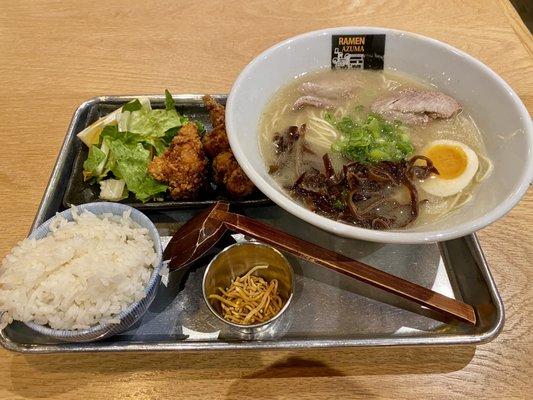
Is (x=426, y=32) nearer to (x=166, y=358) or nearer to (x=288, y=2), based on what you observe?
(x=288, y=2)

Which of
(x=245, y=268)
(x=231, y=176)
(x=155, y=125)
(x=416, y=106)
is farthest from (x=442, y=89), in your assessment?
(x=155, y=125)

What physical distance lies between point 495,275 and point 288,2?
2.25m

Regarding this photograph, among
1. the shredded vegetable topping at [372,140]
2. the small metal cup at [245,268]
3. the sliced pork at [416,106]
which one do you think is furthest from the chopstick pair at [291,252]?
the sliced pork at [416,106]

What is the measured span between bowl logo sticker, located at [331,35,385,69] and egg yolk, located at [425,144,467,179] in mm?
496

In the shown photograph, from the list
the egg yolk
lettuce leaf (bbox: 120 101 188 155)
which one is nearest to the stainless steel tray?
the egg yolk

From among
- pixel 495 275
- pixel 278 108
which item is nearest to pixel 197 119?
pixel 278 108

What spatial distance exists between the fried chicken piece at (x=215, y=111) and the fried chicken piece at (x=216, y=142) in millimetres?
31

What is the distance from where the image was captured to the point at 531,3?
4.76 meters

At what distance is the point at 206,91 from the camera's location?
2479 millimetres

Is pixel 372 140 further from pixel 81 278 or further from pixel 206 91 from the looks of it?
pixel 81 278

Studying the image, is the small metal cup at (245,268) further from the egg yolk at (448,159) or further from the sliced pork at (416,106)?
the sliced pork at (416,106)

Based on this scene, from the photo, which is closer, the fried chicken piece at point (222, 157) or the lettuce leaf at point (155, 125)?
the fried chicken piece at point (222, 157)

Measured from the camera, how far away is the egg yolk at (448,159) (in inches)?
69.7

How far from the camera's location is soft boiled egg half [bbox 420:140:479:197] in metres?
1.72
